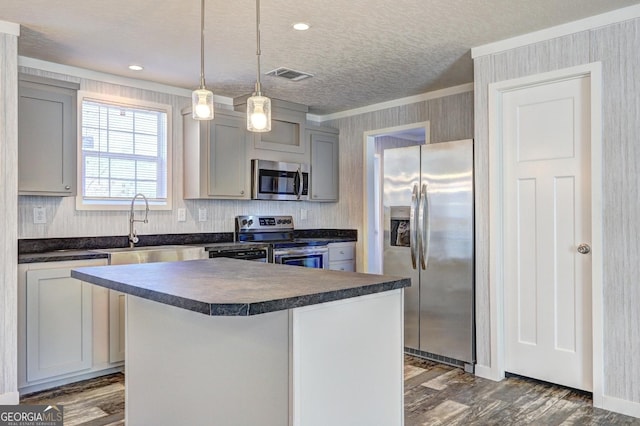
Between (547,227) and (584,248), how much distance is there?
274 mm

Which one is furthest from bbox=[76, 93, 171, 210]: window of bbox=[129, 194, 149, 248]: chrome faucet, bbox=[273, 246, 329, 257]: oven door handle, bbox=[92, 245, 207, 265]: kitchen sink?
bbox=[273, 246, 329, 257]: oven door handle

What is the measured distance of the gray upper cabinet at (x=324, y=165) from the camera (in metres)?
5.38

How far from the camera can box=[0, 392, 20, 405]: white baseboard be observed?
2.92m

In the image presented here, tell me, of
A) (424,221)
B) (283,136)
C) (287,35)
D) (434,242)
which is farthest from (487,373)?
(283,136)

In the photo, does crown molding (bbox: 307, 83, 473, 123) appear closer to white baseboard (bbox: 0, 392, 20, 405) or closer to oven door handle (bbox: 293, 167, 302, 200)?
oven door handle (bbox: 293, 167, 302, 200)

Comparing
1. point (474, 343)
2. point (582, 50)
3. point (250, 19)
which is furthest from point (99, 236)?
point (582, 50)

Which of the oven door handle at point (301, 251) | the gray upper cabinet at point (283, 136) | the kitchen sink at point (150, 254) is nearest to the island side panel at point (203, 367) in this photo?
the kitchen sink at point (150, 254)

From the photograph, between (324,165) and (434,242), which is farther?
(324,165)

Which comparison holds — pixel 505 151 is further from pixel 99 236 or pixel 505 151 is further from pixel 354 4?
pixel 99 236

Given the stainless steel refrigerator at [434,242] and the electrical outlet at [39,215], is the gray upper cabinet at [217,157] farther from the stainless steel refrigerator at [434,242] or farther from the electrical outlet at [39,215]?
the stainless steel refrigerator at [434,242]

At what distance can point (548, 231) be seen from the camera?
3.25 meters

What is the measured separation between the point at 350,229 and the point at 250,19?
3.09 metres

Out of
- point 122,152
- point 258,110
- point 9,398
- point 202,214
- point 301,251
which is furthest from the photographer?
point 301,251

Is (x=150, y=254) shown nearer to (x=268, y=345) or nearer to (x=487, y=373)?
(x=268, y=345)
